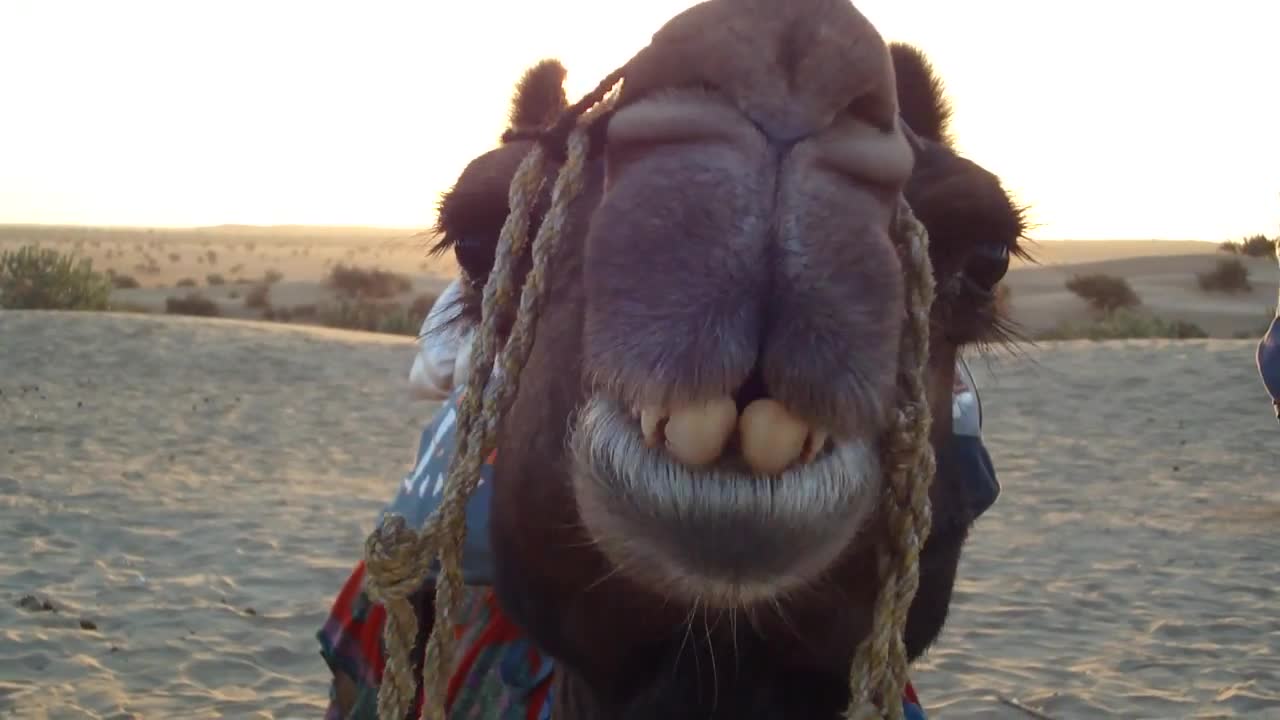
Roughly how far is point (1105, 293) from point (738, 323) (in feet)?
133

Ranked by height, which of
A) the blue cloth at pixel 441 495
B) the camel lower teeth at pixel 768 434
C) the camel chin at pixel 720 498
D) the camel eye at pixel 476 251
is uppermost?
the camel eye at pixel 476 251

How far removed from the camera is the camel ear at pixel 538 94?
8.05 ft

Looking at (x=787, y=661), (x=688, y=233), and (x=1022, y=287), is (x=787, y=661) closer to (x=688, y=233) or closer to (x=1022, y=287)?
(x=688, y=233)

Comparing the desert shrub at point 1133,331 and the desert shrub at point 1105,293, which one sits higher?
the desert shrub at point 1105,293

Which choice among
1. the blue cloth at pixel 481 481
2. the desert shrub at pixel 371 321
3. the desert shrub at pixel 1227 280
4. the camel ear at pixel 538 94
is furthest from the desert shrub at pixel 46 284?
the desert shrub at pixel 1227 280

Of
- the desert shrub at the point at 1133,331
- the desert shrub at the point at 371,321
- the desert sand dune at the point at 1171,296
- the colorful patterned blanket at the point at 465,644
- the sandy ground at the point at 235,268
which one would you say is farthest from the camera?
the sandy ground at the point at 235,268

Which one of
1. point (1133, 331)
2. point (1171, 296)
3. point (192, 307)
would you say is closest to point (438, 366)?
point (1133, 331)

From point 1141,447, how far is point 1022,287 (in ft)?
126

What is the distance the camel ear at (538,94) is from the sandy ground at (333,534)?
0.98 metres

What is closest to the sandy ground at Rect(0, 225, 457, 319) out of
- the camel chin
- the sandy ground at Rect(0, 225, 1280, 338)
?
the sandy ground at Rect(0, 225, 1280, 338)

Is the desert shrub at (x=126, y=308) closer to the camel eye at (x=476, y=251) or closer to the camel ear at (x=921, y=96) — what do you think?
the camel eye at (x=476, y=251)

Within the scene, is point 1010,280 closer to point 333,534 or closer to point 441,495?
point 333,534

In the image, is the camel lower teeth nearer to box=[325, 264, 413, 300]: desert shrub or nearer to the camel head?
the camel head

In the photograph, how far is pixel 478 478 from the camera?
1706 mm
